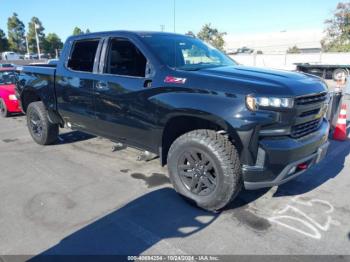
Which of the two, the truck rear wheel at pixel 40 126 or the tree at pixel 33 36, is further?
the tree at pixel 33 36

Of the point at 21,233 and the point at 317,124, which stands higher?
the point at 317,124

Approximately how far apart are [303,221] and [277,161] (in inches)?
31.2

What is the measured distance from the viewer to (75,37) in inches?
196

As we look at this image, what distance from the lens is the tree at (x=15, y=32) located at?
61844 mm

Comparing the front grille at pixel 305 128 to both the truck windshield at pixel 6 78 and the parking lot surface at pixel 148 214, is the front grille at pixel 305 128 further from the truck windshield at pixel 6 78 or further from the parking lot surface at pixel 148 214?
the truck windshield at pixel 6 78

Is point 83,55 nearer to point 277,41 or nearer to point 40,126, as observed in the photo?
point 40,126

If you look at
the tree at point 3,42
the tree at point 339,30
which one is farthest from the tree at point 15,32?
the tree at point 339,30

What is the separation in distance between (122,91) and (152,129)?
25.4 inches

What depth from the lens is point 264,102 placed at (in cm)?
291

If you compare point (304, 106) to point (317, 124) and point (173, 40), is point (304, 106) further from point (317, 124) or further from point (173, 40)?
point (173, 40)

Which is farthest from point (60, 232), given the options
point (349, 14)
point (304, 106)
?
point (349, 14)

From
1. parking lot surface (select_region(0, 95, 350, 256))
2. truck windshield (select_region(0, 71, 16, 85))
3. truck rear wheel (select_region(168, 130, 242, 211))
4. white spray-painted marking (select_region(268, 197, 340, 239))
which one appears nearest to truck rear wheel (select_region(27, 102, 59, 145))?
parking lot surface (select_region(0, 95, 350, 256))

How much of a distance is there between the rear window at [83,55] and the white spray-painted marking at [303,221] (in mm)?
3117

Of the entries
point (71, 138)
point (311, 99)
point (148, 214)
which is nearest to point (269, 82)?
point (311, 99)
